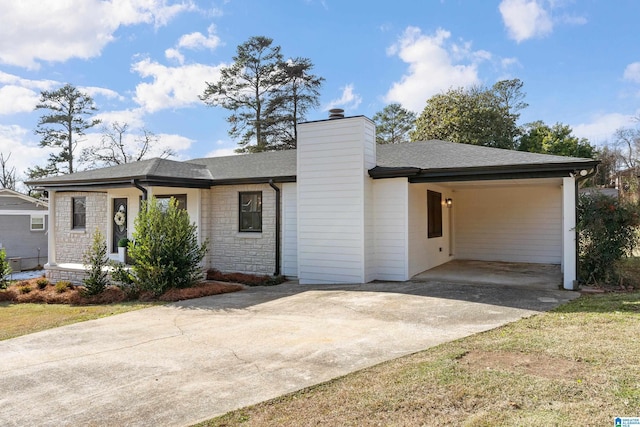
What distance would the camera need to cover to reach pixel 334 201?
10016 mm

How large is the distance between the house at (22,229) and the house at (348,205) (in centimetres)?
674

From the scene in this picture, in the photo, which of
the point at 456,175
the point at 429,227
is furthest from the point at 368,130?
the point at 429,227

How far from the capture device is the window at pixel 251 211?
1185 centimetres

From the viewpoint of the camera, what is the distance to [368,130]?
396 inches

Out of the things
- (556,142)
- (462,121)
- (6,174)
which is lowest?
(6,174)

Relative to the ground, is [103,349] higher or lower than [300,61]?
lower

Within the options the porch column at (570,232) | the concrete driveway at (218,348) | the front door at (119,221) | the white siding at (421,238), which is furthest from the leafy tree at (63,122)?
the porch column at (570,232)

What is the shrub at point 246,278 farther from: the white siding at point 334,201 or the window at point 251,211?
the window at point 251,211

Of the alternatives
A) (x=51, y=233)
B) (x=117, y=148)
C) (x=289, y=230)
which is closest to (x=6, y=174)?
(x=117, y=148)

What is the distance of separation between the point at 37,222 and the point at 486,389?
23113 millimetres

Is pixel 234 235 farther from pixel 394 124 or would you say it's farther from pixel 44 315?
pixel 394 124

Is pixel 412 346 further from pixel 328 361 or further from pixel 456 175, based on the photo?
pixel 456 175

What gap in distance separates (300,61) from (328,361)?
2638 cm

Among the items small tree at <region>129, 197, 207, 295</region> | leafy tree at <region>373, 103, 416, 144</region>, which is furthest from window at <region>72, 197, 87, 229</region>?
leafy tree at <region>373, 103, 416, 144</region>
